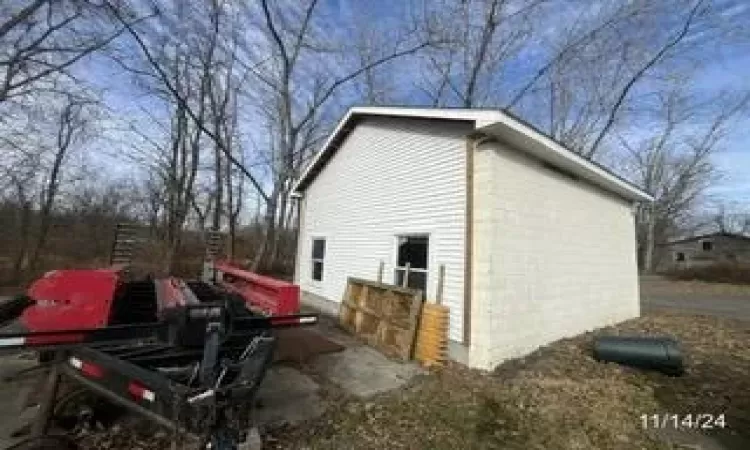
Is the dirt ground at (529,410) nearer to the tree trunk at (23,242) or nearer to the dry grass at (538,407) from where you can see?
the dry grass at (538,407)

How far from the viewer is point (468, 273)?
748cm

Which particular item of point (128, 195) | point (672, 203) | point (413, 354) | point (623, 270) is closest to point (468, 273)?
point (413, 354)

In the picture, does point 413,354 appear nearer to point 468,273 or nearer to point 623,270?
point 468,273

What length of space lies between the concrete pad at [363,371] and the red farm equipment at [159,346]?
1892 millimetres

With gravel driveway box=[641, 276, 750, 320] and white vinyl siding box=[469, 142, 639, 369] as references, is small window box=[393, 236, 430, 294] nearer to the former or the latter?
white vinyl siding box=[469, 142, 639, 369]

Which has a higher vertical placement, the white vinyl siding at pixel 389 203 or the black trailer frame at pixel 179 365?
the white vinyl siding at pixel 389 203

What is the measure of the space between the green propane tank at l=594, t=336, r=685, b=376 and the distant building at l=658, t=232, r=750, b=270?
46.1 meters

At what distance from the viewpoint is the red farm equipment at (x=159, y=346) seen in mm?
2961

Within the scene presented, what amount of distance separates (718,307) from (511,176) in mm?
14169

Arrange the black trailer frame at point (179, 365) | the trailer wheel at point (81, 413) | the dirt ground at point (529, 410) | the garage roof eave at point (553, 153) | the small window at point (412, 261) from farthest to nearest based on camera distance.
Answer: the small window at point (412, 261), the garage roof eave at point (553, 153), the dirt ground at point (529, 410), the trailer wheel at point (81, 413), the black trailer frame at point (179, 365)

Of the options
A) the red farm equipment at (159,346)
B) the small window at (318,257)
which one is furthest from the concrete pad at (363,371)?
the small window at (318,257)

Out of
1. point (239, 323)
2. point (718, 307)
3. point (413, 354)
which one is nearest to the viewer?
point (239, 323)
